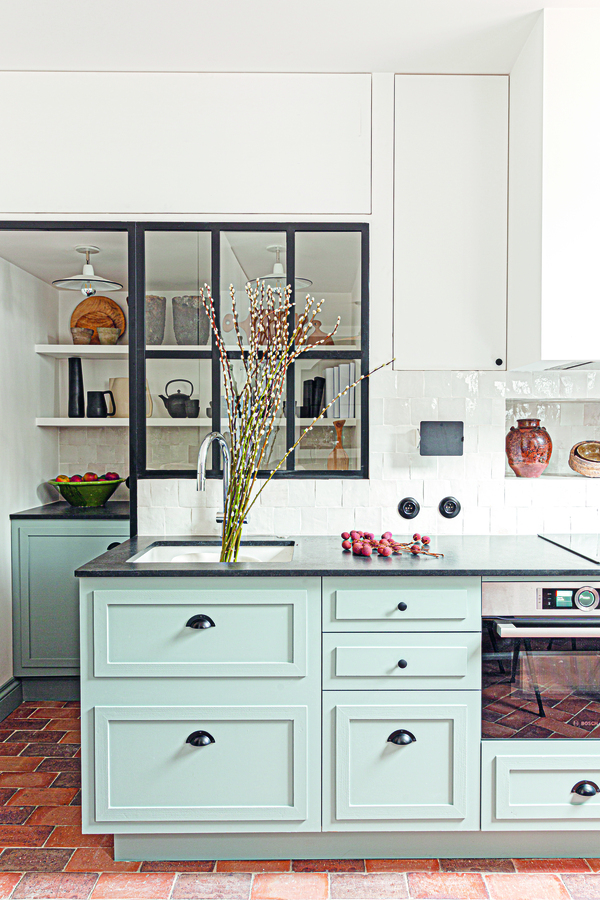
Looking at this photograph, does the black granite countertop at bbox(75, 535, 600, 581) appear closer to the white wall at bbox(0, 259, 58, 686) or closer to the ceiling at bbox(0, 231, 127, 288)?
the white wall at bbox(0, 259, 58, 686)

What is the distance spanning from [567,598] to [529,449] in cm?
87

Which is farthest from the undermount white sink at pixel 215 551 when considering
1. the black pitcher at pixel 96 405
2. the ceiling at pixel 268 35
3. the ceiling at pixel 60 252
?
the ceiling at pixel 268 35

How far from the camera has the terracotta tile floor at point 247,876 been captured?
1.94 metres

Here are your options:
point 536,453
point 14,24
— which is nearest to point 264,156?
point 14,24

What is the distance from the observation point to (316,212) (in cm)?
267

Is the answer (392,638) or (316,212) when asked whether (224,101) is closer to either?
(316,212)

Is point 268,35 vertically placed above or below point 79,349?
above

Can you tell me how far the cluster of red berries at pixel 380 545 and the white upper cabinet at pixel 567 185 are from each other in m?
0.81

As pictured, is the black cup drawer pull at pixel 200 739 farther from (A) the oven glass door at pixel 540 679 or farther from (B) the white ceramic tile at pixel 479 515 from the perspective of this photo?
(B) the white ceramic tile at pixel 479 515

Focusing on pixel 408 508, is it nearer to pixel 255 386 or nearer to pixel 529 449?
pixel 529 449

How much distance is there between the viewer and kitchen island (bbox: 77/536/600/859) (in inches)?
80.7

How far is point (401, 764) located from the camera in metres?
2.05

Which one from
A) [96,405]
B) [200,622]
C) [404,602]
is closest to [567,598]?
[404,602]

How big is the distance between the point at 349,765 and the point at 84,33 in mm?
2782
